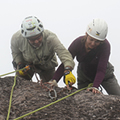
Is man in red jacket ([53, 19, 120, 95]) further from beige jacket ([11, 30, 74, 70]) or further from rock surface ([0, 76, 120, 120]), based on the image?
rock surface ([0, 76, 120, 120])

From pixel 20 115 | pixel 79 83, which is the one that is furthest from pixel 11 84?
pixel 79 83

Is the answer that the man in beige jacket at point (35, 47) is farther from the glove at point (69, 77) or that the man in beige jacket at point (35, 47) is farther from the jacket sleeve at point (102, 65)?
the jacket sleeve at point (102, 65)

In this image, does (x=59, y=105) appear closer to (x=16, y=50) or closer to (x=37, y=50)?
(x=37, y=50)

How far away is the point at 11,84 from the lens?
4438mm

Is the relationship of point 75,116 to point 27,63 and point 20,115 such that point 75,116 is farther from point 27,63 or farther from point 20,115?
point 27,63

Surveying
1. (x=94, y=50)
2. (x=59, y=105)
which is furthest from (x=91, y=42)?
(x=59, y=105)

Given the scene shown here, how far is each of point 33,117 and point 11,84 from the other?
4.25 ft

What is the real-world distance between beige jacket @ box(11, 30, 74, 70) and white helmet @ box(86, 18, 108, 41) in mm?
824

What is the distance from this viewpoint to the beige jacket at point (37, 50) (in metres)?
5.15

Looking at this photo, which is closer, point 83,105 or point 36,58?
point 83,105

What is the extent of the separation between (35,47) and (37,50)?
0.40ft

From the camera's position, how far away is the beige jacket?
16.9 ft

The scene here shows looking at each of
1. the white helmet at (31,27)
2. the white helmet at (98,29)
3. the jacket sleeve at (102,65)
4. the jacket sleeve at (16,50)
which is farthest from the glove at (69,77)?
the jacket sleeve at (16,50)

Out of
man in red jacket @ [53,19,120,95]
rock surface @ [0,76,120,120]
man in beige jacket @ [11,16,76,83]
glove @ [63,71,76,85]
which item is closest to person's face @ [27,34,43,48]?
man in beige jacket @ [11,16,76,83]
